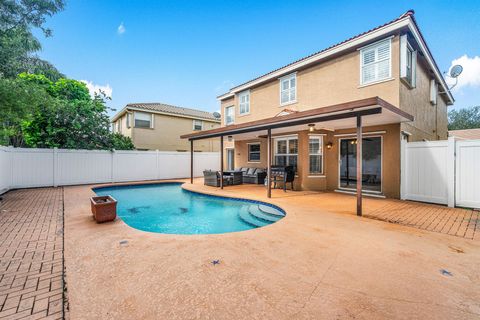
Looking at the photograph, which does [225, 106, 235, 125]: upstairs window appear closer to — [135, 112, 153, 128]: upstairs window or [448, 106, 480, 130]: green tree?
[135, 112, 153, 128]: upstairs window

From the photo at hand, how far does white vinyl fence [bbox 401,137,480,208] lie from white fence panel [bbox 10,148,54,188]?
16520mm

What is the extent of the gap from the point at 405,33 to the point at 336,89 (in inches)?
108

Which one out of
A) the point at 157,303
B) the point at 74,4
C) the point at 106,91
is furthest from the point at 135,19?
the point at 157,303

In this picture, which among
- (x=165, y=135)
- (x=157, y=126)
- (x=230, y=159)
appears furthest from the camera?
(x=165, y=135)

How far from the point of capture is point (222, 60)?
656 inches

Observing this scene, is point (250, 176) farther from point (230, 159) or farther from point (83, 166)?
point (83, 166)

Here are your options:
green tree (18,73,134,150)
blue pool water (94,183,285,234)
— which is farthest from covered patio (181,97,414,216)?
green tree (18,73,134,150)

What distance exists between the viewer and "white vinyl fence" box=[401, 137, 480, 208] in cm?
627

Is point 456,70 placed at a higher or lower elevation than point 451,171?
higher

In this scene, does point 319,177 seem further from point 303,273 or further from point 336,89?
point 303,273

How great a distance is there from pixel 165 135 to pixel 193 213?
41.1 ft

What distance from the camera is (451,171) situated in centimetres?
657

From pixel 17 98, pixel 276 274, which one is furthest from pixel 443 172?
pixel 17 98

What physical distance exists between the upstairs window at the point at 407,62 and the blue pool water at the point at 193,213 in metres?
6.51
